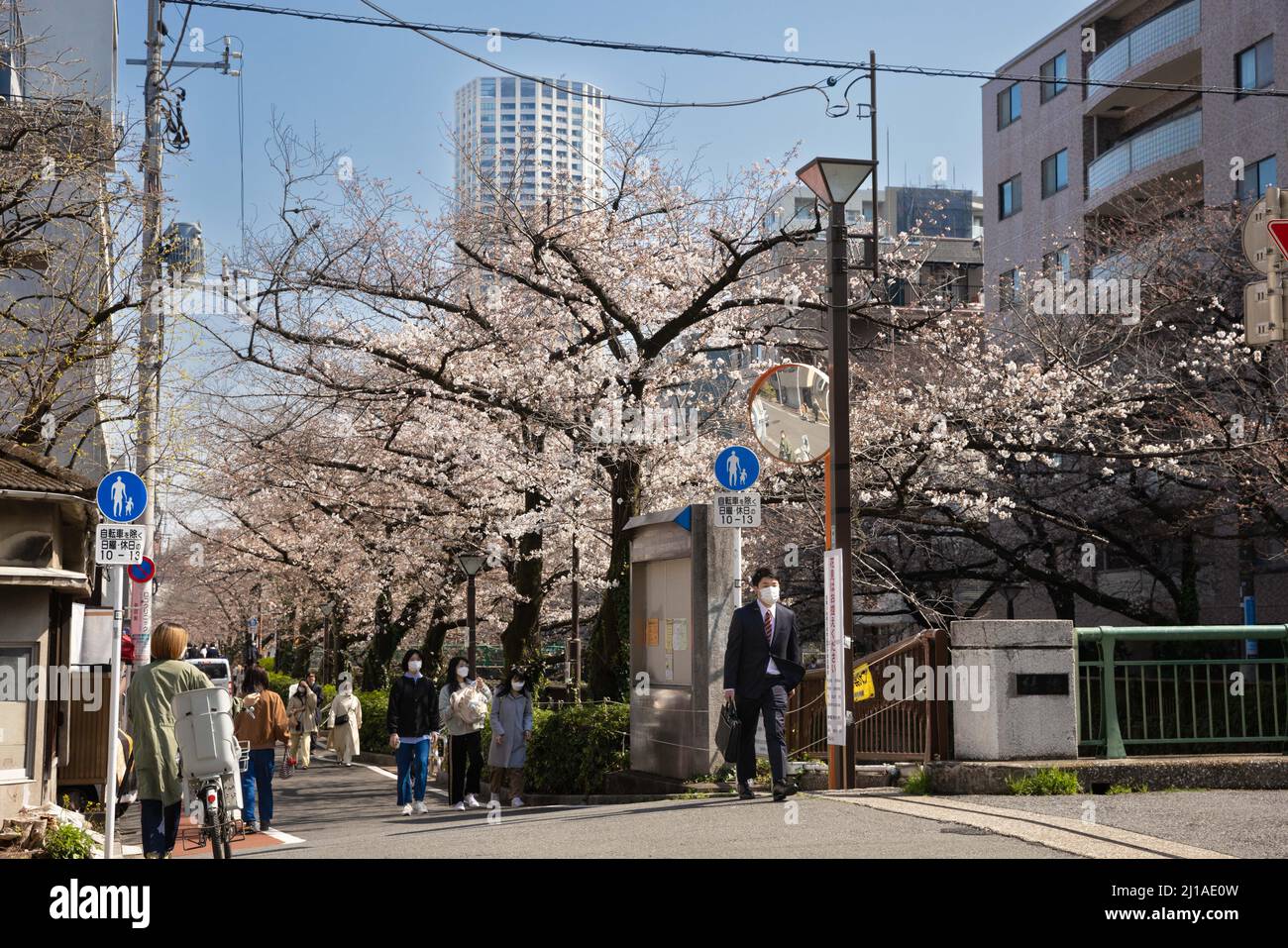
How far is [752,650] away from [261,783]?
6.21 meters

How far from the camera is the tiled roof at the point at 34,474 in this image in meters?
12.9

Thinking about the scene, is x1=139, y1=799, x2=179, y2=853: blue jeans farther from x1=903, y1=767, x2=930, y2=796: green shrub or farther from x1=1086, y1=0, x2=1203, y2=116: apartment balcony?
x1=1086, y1=0, x2=1203, y2=116: apartment balcony

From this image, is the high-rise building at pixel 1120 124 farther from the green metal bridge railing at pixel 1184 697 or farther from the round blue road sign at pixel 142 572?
the round blue road sign at pixel 142 572

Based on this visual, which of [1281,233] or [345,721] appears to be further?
[345,721]

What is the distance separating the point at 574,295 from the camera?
19312mm

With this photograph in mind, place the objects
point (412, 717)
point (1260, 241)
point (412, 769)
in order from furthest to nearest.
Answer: point (412, 769) → point (412, 717) → point (1260, 241)

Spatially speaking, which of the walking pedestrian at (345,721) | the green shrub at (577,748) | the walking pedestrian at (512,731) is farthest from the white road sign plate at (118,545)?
the walking pedestrian at (345,721)

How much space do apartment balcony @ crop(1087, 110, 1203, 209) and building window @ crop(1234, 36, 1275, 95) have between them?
1543mm

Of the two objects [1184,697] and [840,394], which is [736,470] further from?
[1184,697]

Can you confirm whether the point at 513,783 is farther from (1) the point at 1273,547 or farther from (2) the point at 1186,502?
(1) the point at 1273,547

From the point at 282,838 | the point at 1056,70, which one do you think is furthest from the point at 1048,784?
the point at 1056,70

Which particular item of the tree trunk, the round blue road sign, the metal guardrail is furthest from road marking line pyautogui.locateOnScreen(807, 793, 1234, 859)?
the round blue road sign

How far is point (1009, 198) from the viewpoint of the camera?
42.6 m
